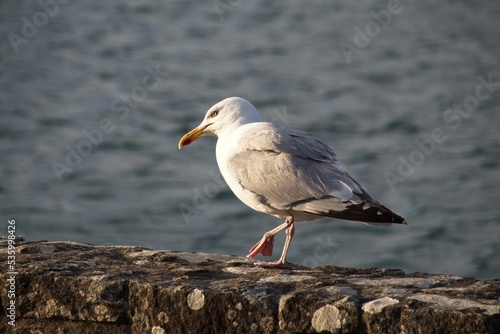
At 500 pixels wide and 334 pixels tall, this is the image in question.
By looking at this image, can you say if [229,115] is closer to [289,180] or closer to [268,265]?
[289,180]

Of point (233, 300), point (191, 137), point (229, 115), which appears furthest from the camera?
point (191, 137)

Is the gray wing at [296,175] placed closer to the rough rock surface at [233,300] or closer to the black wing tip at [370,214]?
the black wing tip at [370,214]

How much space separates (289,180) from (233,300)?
146 centimetres

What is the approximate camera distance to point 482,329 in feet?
13.0

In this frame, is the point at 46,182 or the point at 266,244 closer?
the point at 266,244

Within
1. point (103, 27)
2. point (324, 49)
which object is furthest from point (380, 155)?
point (103, 27)

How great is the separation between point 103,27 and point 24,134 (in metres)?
7.22

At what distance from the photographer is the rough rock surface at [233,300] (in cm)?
411

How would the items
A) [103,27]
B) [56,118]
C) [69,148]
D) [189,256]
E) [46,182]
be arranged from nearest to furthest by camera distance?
[189,256]
[46,182]
[69,148]
[56,118]
[103,27]

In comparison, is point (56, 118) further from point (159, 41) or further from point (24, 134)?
point (159, 41)

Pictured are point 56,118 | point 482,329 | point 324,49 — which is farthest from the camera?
point 324,49

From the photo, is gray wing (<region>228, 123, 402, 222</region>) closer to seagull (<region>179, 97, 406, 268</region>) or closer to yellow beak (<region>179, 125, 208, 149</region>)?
seagull (<region>179, 97, 406, 268</region>)

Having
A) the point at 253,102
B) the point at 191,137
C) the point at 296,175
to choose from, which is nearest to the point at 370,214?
the point at 296,175

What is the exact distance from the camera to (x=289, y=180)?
18.5 feet
